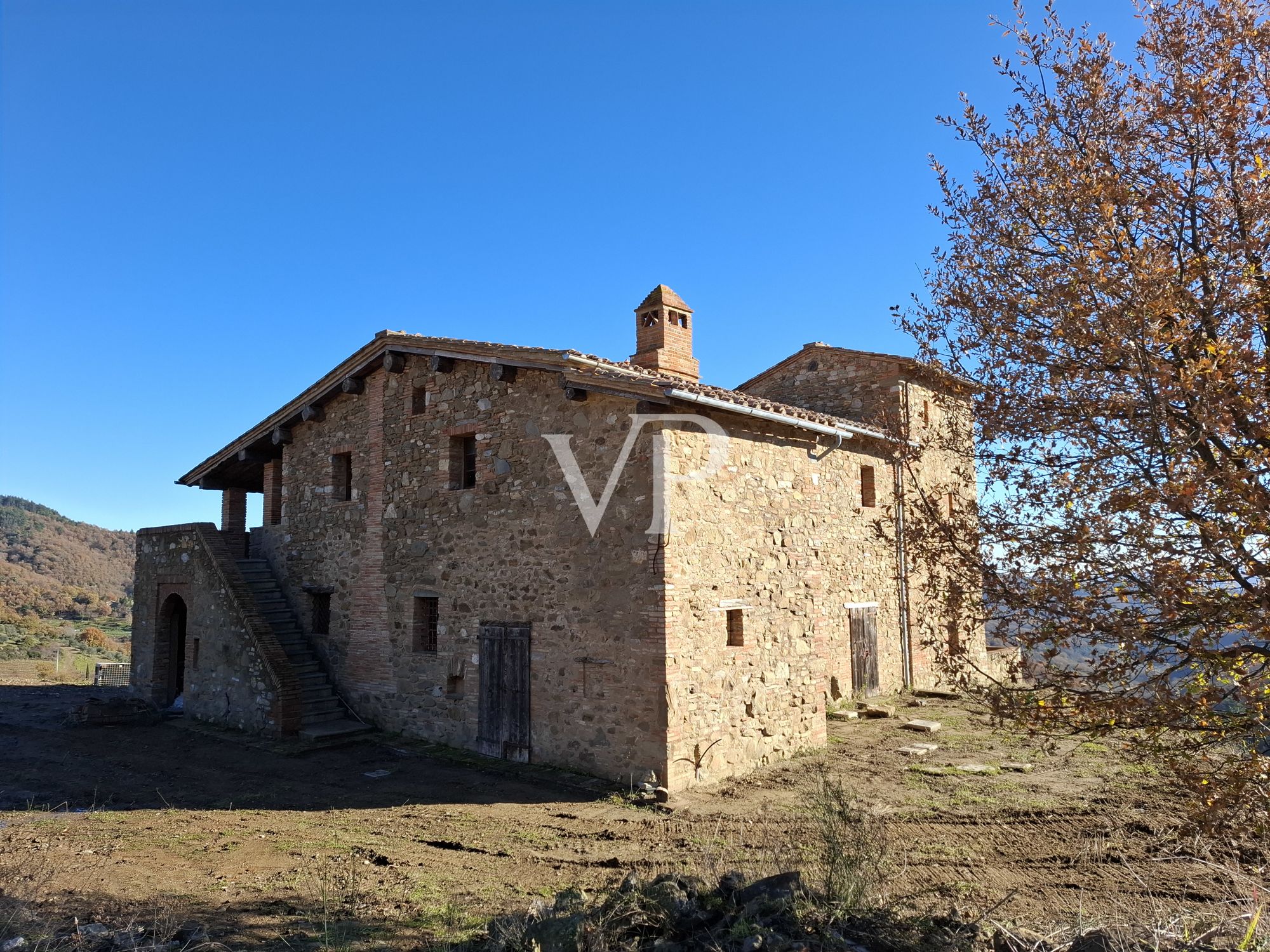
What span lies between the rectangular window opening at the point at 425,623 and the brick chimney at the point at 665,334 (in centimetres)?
527

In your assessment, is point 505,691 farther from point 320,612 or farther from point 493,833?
point 320,612

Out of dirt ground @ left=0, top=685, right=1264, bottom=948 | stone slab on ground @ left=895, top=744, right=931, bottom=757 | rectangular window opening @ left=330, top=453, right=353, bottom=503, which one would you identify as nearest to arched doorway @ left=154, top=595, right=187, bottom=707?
dirt ground @ left=0, top=685, right=1264, bottom=948

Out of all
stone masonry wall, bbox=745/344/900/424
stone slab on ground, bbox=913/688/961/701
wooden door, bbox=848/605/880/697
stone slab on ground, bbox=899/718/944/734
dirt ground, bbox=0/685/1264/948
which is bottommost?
dirt ground, bbox=0/685/1264/948

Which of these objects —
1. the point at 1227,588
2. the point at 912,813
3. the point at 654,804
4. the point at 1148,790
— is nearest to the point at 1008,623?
the point at 1227,588

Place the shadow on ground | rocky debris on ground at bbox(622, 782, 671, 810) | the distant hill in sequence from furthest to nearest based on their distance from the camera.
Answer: the distant hill, the shadow on ground, rocky debris on ground at bbox(622, 782, 671, 810)

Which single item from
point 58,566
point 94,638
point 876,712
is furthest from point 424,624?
point 58,566

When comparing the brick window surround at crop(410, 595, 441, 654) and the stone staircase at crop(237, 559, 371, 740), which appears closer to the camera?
the brick window surround at crop(410, 595, 441, 654)

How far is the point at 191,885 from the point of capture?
22.6 feet

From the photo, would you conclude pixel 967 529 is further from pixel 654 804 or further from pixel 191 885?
pixel 191 885

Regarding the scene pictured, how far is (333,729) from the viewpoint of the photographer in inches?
508

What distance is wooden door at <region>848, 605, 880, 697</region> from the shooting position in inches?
598

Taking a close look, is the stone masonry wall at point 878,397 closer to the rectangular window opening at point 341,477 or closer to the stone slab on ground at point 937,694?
the stone slab on ground at point 937,694

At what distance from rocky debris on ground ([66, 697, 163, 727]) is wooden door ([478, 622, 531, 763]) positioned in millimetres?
7919

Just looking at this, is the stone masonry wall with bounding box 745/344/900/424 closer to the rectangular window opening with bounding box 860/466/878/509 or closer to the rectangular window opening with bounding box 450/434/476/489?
the rectangular window opening with bounding box 860/466/878/509
